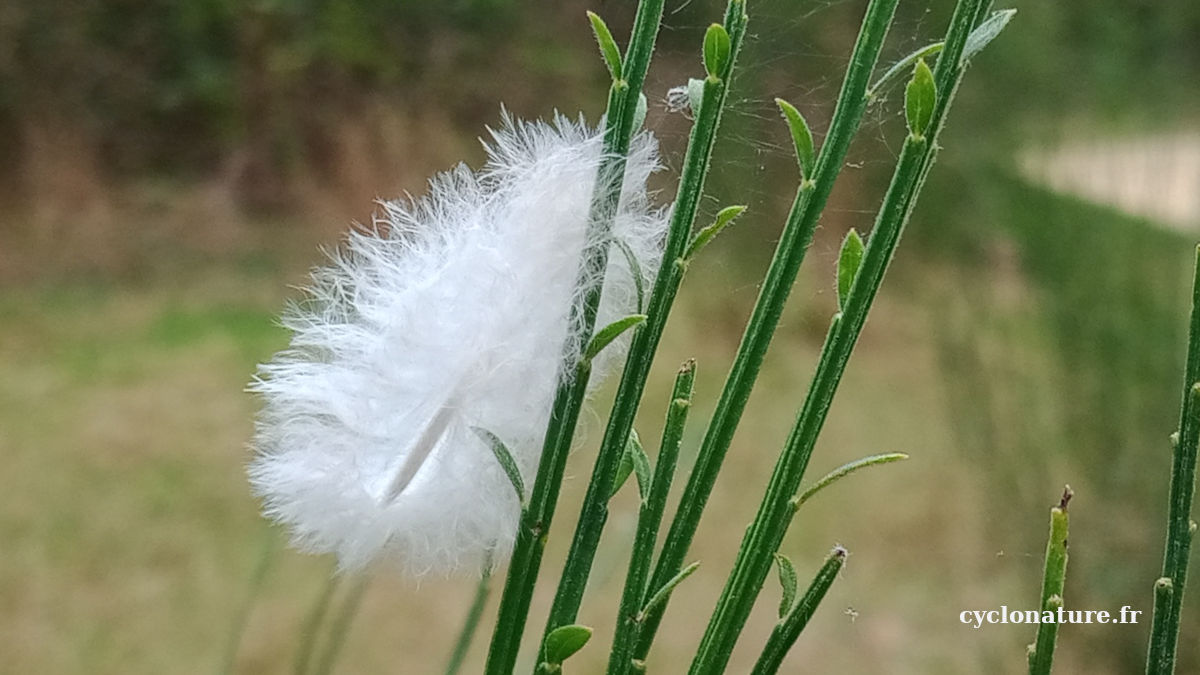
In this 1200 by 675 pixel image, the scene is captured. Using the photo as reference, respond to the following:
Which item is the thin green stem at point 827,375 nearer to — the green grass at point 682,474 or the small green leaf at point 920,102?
the small green leaf at point 920,102

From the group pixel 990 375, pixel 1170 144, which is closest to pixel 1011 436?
pixel 990 375

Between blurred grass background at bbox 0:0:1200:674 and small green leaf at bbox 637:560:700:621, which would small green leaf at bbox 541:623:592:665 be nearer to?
small green leaf at bbox 637:560:700:621

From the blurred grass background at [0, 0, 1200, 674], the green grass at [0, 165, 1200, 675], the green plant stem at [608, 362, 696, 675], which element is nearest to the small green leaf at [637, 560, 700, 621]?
the green plant stem at [608, 362, 696, 675]

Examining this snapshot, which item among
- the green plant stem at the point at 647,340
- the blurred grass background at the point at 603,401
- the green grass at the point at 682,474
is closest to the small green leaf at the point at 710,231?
the green plant stem at the point at 647,340

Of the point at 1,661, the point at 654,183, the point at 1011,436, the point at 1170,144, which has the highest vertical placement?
the point at 1170,144

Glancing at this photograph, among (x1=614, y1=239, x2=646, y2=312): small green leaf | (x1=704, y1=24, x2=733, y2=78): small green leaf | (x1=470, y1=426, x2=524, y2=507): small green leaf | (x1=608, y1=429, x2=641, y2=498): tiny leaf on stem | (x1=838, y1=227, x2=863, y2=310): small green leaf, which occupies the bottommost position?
(x1=470, y1=426, x2=524, y2=507): small green leaf

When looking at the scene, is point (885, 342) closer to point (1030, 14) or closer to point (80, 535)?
point (1030, 14)
